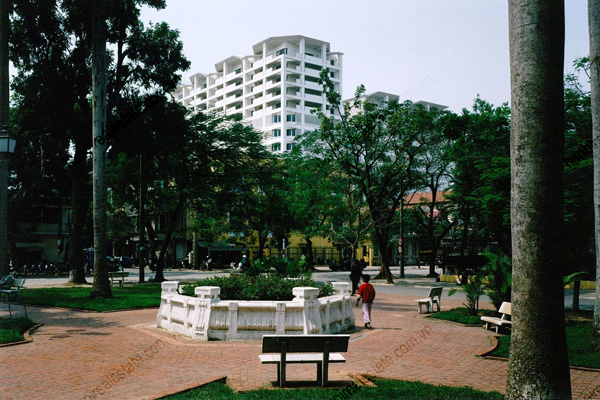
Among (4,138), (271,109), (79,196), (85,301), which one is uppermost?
(271,109)

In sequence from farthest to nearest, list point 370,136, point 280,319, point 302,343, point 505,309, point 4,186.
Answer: point 370,136 < point 4,186 < point 505,309 < point 280,319 < point 302,343

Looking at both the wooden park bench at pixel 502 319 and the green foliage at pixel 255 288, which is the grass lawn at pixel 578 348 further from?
the green foliage at pixel 255 288

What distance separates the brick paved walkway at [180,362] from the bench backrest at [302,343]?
58 centimetres

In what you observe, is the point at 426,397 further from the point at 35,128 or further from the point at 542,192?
the point at 35,128

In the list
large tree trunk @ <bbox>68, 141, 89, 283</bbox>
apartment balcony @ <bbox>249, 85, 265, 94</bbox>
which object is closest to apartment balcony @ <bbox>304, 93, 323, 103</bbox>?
apartment balcony @ <bbox>249, 85, 265, 94</bbox>

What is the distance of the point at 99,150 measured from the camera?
1761 centimetres

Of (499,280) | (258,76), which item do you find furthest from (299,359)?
(258,76)

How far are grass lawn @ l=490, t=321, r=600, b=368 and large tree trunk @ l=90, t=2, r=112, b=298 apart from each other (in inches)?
526

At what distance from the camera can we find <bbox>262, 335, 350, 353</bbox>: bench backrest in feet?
22.4

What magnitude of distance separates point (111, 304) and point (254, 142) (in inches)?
506

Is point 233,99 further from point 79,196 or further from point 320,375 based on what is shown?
point 320,375

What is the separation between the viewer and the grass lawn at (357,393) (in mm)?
6109

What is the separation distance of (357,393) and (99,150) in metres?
14.3

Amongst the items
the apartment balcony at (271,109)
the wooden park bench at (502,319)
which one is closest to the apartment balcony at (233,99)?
the apartment balcony at (271,109)
